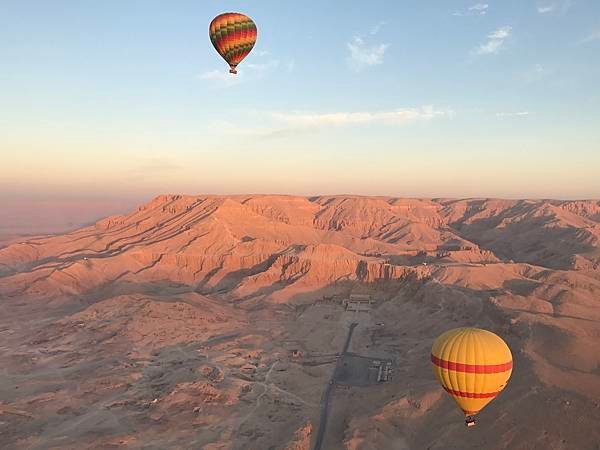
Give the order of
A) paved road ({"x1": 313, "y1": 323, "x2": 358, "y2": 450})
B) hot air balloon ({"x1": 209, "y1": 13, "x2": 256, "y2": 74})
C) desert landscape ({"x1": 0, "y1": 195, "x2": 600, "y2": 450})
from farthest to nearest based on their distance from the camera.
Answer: hot air balloon ({"x1": 209, "y1": 13, "x2": 256, "y2": 74}), paved road ({"x1": 313, "y1": 323, "x2": 358, "y2": 450}), desert landscape ({"x1": 0, "y1": 195, "x2": 600, "y2": 450})

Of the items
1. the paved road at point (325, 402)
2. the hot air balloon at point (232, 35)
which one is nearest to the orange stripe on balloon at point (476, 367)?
the paved road at point (325, 402)

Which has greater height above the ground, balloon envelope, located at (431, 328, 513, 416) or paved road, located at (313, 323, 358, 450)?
balloon envelope, located at (431, 328, 513, 416)

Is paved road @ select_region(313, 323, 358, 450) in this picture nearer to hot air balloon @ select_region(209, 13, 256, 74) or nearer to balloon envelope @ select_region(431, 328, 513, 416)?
balloon envelope @ select_region(431, 328, 513, 416)

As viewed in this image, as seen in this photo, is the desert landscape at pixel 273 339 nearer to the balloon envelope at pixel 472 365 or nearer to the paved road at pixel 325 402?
the paved road at pixel 325 402

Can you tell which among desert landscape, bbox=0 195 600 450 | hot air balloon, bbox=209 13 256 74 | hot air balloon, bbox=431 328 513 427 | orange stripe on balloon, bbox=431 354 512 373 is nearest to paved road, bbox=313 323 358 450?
desert landscape, bbox=0 195 600 450

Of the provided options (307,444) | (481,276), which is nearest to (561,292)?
(481,276)

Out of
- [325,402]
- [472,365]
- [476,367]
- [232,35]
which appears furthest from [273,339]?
[476,367]

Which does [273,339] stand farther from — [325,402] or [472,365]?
[472,365]
